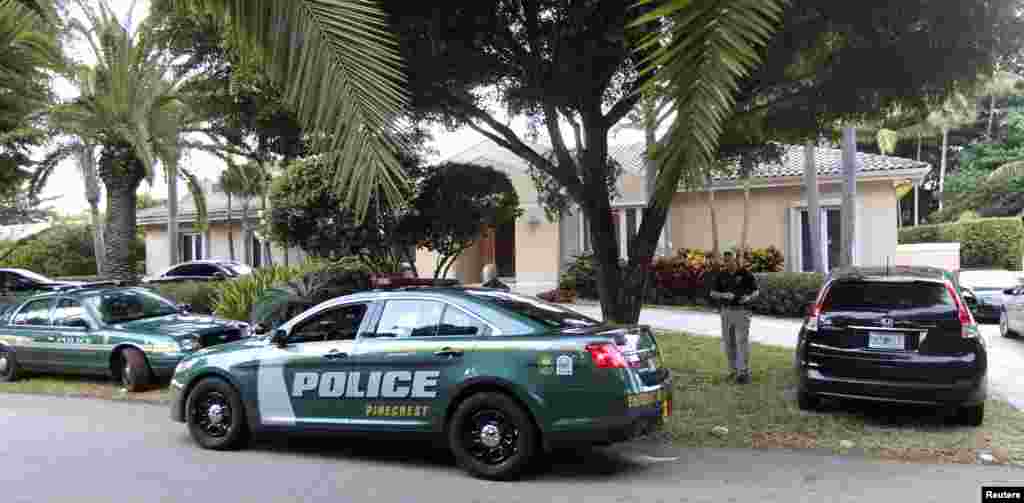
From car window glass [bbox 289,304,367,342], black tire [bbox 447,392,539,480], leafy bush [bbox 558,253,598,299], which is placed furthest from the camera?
leafy bush [bbox 558,253,598,299]

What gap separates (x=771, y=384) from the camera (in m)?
10.5

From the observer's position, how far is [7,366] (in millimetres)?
12609

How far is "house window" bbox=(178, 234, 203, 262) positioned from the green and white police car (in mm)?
26188

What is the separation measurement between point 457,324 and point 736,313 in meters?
4.70

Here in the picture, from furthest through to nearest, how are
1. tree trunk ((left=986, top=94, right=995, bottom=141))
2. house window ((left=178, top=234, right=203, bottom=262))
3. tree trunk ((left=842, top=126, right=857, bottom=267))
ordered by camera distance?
tree trunk ((left=986, top=94, right=995, bottom=141)), house window ((left=178, top=234, right=203, bottom=262)), tree trunk ((left=842, top=126, right=857, bottom=267))

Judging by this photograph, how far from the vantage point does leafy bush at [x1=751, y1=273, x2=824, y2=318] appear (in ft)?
60.4

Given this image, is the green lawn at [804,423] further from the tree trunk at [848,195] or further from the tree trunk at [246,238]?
the tree trunk at [246,238]

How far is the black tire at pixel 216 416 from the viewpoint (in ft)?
25.4

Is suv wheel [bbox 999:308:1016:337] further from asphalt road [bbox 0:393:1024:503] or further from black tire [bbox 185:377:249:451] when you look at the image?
black tire [bbox 185:377:249:451]

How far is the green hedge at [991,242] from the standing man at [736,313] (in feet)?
86.9

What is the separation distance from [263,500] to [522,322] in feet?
7.75

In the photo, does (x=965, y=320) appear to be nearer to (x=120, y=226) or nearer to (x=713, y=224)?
(x=713, y=224)

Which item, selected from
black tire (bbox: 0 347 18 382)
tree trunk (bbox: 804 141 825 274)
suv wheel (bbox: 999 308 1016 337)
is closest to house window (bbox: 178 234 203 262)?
black tire (bbox: 0 347 18 382)

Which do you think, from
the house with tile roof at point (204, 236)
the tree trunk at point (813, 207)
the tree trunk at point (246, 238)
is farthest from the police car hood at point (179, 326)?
the house with tile roof at point (204, 236)
